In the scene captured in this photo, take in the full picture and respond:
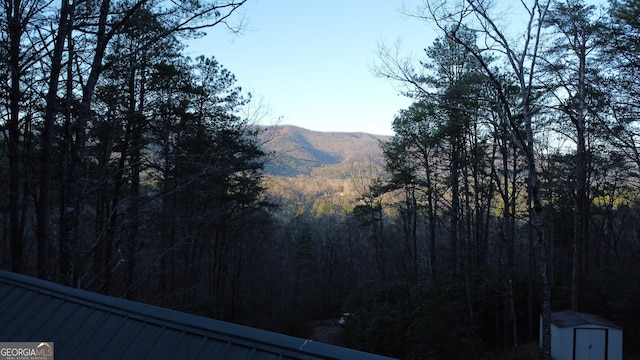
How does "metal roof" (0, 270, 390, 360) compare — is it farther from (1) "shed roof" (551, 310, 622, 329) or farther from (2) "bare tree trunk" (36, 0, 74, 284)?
(1) "shed roof" (551, 310, 622, 329)

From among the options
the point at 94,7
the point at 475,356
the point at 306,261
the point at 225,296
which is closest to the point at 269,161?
the point at 94,7

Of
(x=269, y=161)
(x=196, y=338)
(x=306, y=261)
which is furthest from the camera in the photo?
(x=306, y=261)

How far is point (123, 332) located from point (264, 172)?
12.5 metres

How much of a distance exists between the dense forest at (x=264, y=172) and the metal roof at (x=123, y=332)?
261 cm

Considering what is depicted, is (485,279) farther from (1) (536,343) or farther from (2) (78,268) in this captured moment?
(2) (78,268)

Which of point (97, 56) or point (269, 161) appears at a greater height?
point (97, 56)

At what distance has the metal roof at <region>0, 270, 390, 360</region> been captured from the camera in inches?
122

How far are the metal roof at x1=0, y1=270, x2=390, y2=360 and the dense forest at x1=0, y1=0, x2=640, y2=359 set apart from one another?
2608mm

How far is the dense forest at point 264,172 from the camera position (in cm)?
815

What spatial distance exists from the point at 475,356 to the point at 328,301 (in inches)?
857

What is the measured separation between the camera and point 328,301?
3509cm

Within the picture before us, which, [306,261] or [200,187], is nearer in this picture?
[200,187]

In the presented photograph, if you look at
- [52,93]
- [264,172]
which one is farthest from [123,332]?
[264,172]

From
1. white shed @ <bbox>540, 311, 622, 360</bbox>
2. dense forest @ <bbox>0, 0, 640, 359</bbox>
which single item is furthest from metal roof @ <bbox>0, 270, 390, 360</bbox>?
white shed @ <bbox>540, 311, 622, 360</bbox>
